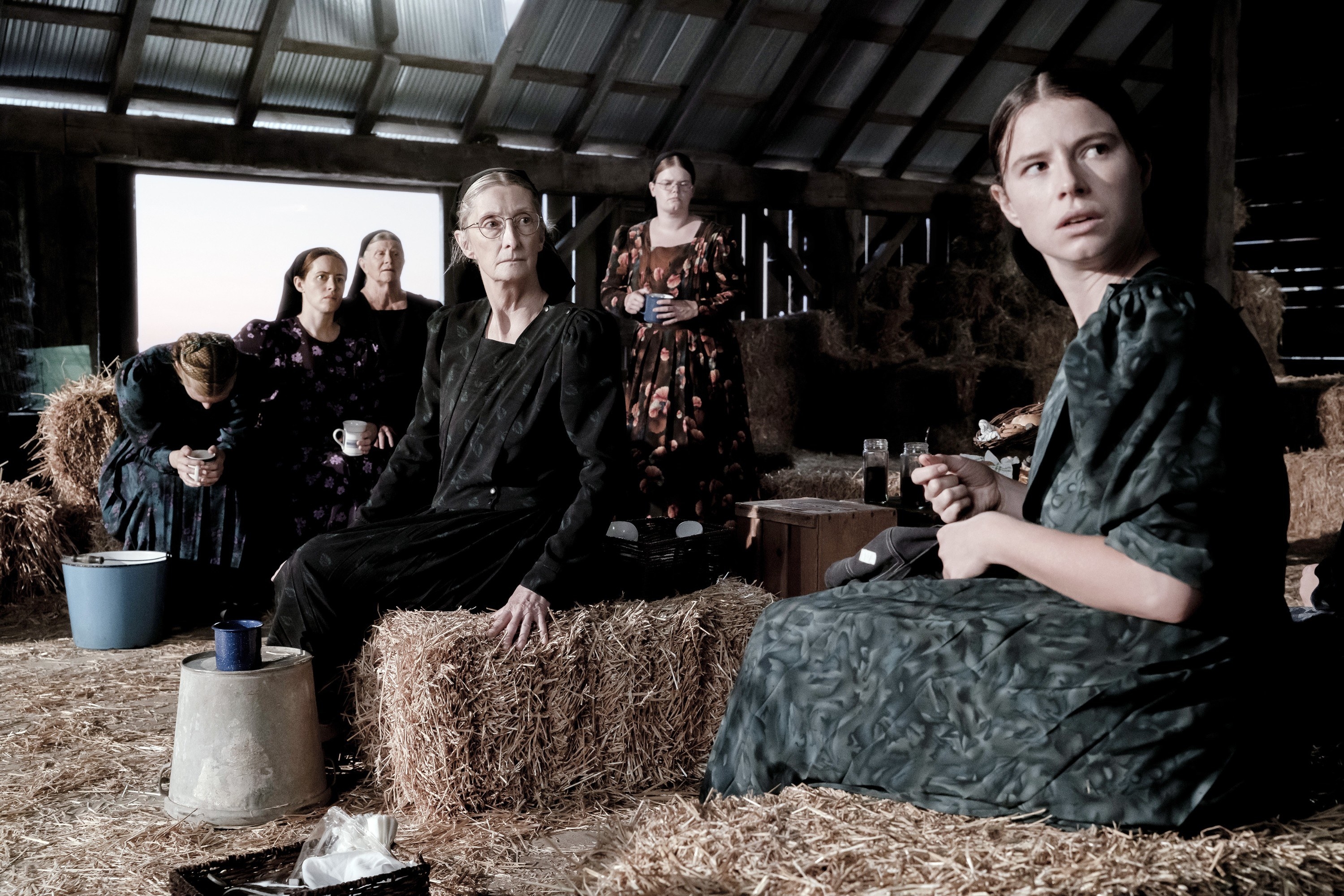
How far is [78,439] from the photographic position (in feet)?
16.2

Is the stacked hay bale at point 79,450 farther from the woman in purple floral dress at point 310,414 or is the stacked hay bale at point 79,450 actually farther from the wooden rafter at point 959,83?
the wooden rafter at point 959,83

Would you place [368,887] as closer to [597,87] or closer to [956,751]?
[956,751]

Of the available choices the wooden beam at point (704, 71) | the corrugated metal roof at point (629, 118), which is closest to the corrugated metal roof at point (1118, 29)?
the wooden beam at point (704, 71)

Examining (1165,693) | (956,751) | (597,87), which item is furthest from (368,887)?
(597,87)

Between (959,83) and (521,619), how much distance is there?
7123 mm

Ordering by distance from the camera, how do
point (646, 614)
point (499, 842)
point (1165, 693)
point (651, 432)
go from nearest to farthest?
point (1165, 693)
point (499, 842)
point (646, 614)
point (651, 432)

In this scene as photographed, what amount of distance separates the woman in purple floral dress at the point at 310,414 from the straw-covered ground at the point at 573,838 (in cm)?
62

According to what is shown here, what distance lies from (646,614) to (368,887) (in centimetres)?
100

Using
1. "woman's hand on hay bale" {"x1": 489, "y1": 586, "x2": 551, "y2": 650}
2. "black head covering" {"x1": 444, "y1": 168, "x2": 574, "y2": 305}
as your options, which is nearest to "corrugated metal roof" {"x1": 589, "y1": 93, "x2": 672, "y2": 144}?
"black head covering" {"x1": 444, "y1": 168, "x2": 574, "y2": 305}

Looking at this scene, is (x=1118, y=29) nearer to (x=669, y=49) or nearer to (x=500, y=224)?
(x=669, y=49)

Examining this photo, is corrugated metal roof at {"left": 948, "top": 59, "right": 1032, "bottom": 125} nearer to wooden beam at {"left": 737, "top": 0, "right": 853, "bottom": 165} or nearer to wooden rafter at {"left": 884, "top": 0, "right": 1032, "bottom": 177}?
wooden rafter at {"left": 884, "top": 0, "right": 1032, "bottom": 177}

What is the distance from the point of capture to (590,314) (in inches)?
103

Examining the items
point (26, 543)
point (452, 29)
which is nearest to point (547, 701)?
point (26, 543)

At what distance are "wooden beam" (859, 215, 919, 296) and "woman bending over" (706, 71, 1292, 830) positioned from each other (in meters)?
7.24
